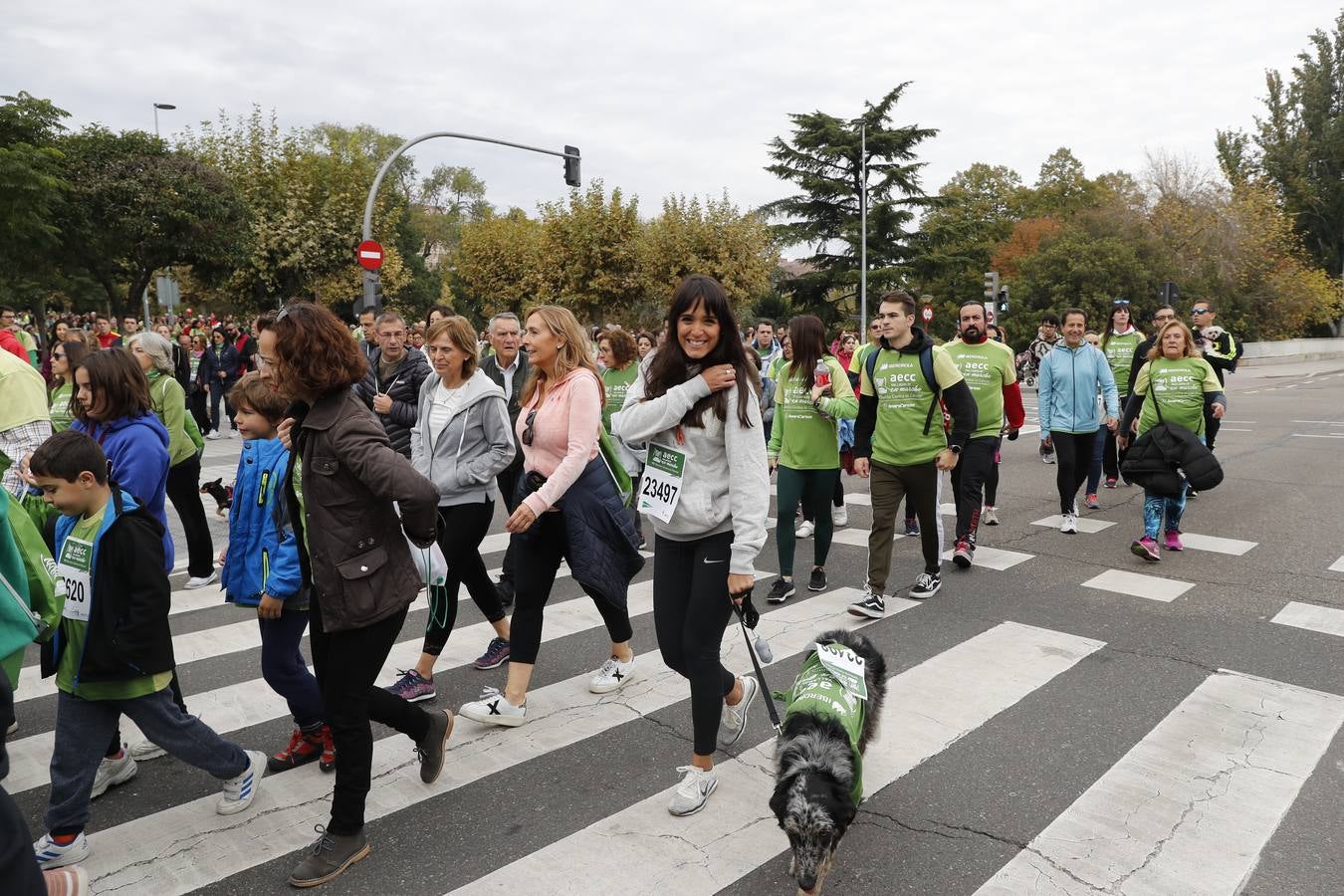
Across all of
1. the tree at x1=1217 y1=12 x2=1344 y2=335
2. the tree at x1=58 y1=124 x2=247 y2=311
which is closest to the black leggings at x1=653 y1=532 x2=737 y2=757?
the tree at x1=58 y1=124 x2=247 y2=311

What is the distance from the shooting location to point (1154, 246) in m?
39.9

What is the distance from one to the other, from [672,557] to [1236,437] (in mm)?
14987

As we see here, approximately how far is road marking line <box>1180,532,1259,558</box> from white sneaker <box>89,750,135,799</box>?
7754 millimetres

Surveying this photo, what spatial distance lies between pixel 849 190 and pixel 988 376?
39030 mm

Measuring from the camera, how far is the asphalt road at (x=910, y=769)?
3.12m

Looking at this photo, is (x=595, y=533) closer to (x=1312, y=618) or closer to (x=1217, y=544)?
(x=1312, y=618)

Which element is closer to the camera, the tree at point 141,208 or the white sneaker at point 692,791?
the white sneaker at point 692,791

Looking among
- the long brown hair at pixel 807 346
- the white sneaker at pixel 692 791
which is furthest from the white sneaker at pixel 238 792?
the long brown hair at pixel 807 346

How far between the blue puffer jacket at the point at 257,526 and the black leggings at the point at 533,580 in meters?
0.96

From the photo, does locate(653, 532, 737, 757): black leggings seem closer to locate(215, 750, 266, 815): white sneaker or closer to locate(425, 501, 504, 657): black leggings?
locate(425, 501, 504, 657): black leggings

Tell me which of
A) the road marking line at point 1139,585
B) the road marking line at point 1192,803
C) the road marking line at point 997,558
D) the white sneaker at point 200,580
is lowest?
the road marking line at point 1139,585

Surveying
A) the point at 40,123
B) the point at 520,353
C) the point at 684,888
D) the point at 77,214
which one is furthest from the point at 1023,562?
the point at 77,214

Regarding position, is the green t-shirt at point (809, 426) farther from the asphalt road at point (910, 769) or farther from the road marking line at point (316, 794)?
the road marking line at point (316, 794)

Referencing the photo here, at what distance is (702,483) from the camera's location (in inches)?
135
